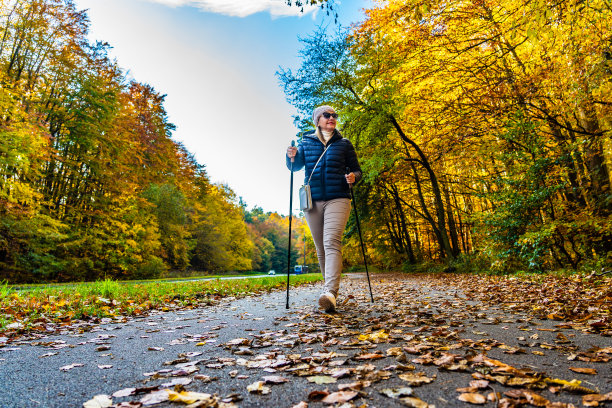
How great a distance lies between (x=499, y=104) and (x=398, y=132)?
5.07m

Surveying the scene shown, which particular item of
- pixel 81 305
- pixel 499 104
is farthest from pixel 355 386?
pixel 499 104

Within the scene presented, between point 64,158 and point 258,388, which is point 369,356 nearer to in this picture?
point 258,388

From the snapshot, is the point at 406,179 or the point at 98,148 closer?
the point at 98,148

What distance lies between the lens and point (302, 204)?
4.41 m

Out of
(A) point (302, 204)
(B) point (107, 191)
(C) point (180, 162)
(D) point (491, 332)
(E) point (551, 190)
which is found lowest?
(D) point (491, 332)

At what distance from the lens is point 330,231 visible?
14.0 ft

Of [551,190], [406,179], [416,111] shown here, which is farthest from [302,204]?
[406,179]

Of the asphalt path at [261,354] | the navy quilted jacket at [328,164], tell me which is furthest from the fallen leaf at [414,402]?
the navy quilted jacket at [328,164]

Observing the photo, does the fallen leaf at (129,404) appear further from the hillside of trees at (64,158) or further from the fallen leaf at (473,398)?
the hillside of trees at (64,158)

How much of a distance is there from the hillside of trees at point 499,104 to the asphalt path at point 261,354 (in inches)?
144

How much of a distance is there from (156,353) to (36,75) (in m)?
17.9

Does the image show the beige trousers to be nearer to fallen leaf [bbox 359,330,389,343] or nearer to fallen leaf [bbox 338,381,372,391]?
fallen leaf [bbox 359,330,389,343]

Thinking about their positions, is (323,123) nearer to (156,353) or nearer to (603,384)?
(156,353)

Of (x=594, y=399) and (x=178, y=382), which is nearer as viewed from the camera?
(x=594, y=399)
